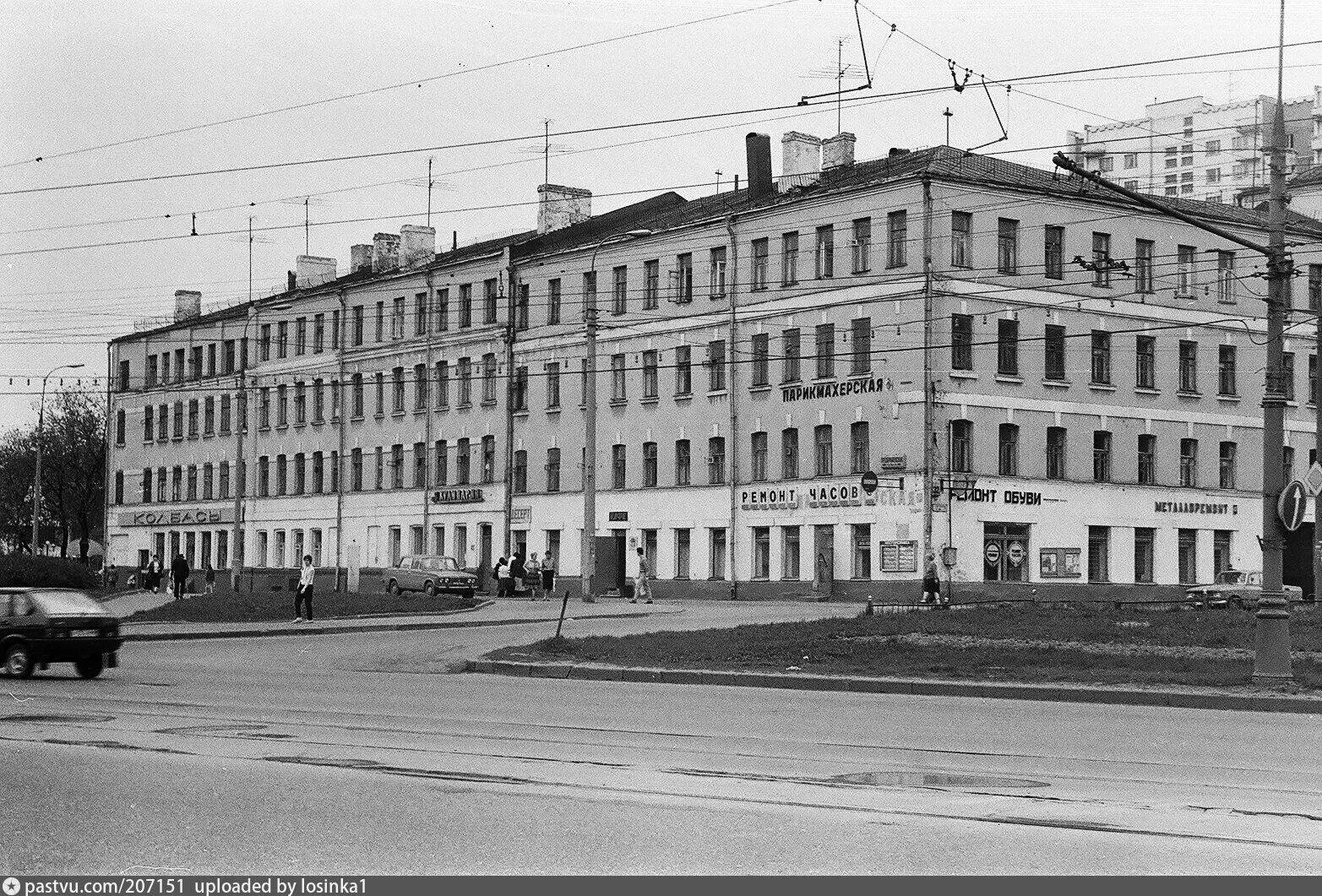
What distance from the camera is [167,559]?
95250 mm

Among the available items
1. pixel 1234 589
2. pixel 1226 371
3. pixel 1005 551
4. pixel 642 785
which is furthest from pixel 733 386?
pixel 642 785

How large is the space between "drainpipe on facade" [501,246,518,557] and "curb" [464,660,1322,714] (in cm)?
4142

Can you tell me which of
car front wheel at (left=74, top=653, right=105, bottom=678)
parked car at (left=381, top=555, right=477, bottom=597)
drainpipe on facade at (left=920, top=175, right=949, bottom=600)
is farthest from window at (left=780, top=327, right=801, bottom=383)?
car front wheel at (left=74, top=653, right=105, bottom=678)

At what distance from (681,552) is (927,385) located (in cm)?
1308

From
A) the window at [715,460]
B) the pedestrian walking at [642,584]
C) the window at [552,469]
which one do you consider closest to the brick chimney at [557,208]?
the window at [552,469]

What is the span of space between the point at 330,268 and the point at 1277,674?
245 ft

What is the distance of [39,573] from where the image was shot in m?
69.1

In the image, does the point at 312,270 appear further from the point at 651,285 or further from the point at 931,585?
the point at 931,585

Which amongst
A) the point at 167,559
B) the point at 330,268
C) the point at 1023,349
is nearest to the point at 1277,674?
the point at 1023,349

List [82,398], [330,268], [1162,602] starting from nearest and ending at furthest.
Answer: [1162,602], [330,268], [82,398]

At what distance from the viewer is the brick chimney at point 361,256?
87.6 metres

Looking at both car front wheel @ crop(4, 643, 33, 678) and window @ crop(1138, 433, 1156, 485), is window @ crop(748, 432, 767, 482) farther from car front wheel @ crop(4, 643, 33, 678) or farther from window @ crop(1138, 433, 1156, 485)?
car front wheel @ crop(4, 643, 33, 678)

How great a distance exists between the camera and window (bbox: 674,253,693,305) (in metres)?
63.6

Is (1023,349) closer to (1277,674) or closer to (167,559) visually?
(1277,674)
